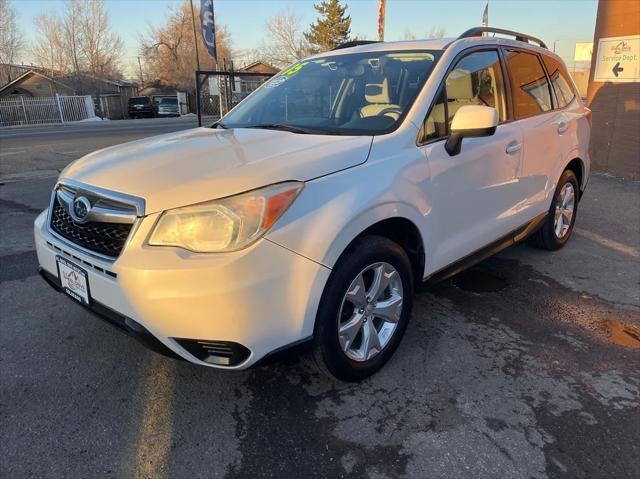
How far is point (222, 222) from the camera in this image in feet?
7.06

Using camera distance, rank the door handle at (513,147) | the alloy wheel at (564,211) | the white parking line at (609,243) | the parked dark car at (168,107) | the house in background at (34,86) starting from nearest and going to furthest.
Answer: the door handle at (513,147), the alloy wheel at (564,211), the white parking line at (609,243), the parked dark car at (168,107), the house in background at (34,86)

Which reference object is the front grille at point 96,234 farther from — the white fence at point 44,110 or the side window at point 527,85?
the white fence at point 44,110

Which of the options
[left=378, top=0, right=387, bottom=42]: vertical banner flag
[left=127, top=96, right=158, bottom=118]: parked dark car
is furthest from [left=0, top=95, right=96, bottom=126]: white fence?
[left=378, top=0, right=387, bottom=42]: vertical banner flag

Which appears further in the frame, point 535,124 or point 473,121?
point 535,124

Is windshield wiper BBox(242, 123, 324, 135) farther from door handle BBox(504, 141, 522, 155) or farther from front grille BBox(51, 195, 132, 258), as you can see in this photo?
door handle BBox(504, 141, 522, 155)

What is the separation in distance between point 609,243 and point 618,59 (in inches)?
194

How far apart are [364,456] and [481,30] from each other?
10.3 feet

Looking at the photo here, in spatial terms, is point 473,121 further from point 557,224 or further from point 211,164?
point 557,224

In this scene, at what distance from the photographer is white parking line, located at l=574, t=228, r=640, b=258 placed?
505 centimetres

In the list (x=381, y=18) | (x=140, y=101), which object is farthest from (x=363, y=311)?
(x=140, y=101)

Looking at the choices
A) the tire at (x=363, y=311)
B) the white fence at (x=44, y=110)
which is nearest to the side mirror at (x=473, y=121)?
the tire at (x=363, y=311)

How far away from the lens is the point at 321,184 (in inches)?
91.7

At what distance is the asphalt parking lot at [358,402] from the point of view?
2.23 m

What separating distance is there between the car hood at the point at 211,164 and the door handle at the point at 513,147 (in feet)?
4.57
